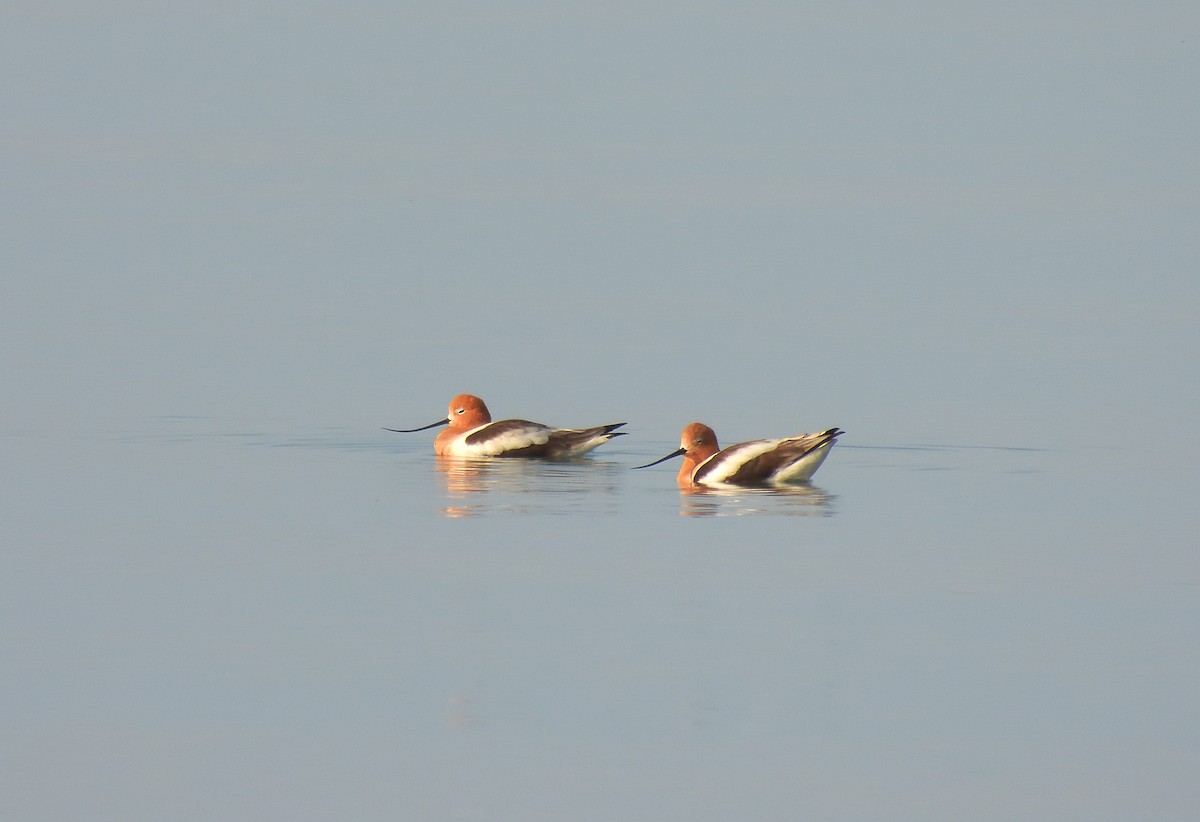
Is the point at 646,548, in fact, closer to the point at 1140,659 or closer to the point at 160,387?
the point at 1140,659

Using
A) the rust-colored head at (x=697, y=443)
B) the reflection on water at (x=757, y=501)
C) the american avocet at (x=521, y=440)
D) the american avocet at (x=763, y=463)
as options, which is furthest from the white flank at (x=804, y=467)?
the american avocet at (x=521, y=440)

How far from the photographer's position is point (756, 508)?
16.3 metres

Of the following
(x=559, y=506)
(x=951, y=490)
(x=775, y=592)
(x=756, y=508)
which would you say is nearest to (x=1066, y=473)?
(x=951, y=490)

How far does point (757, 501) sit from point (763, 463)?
→ 0.94 m

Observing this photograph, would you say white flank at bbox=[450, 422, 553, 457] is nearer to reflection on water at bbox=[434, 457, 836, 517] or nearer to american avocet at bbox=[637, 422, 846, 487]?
reflection on water at bbox=[434, 457, 836, 517]

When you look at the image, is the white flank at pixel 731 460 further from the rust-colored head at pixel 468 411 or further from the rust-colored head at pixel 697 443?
the rust-colored head at pixel 468 411

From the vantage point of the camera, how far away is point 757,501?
55.0ft

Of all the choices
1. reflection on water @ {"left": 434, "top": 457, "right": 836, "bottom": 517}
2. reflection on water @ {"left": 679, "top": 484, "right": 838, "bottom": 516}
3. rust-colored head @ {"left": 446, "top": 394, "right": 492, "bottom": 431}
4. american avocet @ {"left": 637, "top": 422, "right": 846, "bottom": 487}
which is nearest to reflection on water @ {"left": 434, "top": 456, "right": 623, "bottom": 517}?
reflection on water @ {"left": 434, "top": 457, "right": 836, "bottom": 517}

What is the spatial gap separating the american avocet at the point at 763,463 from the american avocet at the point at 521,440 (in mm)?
1790

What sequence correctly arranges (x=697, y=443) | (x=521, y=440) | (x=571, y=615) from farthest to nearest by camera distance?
(x=521, y=440)
(x=697, y=443)
(x=571, y=615)

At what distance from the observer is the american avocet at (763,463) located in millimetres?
17547

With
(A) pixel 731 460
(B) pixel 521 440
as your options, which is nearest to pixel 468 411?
(B) pixel 521 440

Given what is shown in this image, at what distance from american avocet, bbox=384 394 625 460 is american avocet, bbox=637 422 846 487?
1.79m

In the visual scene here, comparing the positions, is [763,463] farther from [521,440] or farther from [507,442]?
[507,442]
